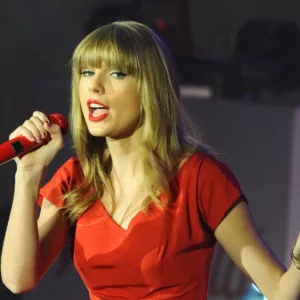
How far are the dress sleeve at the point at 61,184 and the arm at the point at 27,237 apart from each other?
0.02m

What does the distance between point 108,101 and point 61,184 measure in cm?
22

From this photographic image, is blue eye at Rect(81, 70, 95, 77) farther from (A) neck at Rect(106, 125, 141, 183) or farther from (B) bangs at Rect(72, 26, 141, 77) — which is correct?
(A) neck at Rect(106, 125, 141, 183)

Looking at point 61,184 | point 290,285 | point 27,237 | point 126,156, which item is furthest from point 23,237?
point 290,285

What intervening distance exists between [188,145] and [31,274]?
38cm

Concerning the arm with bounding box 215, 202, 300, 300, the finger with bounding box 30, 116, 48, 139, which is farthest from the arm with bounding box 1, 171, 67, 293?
the arm with bounding box 215, 202, 300, 300

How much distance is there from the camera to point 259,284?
49.6 inches

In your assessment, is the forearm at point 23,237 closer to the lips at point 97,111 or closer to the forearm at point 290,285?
the lips at point 97,111

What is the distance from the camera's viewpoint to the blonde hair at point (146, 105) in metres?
1.31

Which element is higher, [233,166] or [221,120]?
[221,120]

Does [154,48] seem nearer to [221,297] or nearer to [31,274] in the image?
[31,274]

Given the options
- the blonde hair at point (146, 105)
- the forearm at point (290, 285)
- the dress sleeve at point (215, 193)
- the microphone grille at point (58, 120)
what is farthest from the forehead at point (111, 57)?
the forearm at point (290, 285)

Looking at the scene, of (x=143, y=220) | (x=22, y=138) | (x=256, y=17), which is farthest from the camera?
(x=256, y=17)

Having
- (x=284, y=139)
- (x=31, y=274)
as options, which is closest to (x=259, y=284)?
(x=31, y=274)

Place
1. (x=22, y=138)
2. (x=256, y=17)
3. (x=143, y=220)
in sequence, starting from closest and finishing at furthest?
(x=22, y=138) < (x=143, y=220) < (x=256, y=17)
